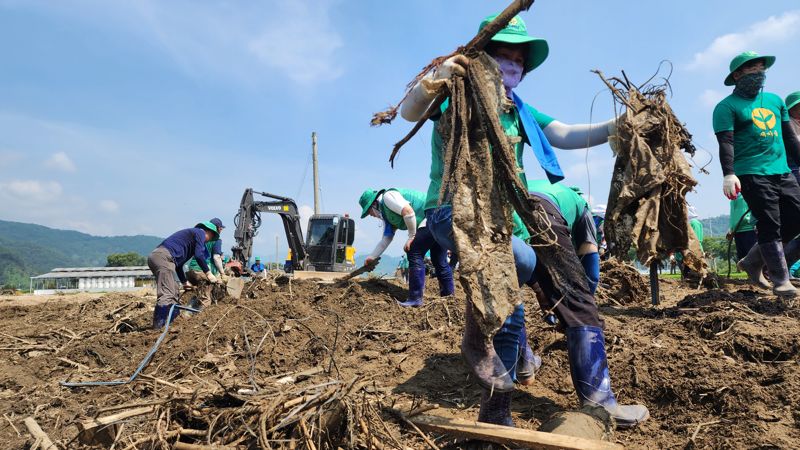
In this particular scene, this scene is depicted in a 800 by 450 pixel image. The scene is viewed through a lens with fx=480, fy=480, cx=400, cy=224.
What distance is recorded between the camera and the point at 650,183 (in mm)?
3213

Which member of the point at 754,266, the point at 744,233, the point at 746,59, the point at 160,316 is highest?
the point at 746,59

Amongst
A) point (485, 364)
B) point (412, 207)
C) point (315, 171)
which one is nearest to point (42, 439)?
point (485, 364)

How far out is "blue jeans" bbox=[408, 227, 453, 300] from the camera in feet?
18.0

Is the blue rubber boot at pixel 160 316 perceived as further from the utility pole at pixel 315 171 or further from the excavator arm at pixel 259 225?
the utility pole at pixel 315 171

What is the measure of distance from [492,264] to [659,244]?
2.42 meters

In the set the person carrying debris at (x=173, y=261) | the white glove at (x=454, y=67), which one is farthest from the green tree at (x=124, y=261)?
the white glove at (x=454, y=67)

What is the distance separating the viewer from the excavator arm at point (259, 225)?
1594 cm

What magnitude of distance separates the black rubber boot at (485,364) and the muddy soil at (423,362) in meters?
0.33

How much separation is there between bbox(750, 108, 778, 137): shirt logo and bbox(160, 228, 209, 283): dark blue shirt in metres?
6.62

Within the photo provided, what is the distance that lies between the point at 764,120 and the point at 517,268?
3.67 metres

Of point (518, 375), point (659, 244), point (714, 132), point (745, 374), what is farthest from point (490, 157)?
point (714, 132)

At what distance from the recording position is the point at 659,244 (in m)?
3.67

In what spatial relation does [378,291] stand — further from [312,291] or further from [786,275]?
[786,275]

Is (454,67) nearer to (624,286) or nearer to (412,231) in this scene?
(412,231)
